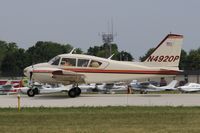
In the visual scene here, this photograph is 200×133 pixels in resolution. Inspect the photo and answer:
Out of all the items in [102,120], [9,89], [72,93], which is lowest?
[9,89]

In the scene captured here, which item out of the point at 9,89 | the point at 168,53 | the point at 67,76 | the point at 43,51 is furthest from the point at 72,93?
the point at 43,51

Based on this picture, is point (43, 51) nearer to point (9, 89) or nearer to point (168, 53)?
point (9, 89)

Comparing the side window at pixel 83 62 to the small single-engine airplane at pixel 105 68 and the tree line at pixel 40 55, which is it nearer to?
the small single-engine airplane at pixel 105 68

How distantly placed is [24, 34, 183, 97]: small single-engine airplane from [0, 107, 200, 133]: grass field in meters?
8.51

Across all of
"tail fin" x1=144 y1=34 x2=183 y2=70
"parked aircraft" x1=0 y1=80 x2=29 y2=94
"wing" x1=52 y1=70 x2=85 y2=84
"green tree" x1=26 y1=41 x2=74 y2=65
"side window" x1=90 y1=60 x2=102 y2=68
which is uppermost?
"green tree" x1=26 y1=41 x2=74 y2=65

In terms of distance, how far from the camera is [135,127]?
1433 centimetres

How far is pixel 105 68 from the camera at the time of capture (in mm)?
29484

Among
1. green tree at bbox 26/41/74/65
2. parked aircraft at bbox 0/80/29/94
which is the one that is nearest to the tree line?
green tree at bbox 26/41/74/65

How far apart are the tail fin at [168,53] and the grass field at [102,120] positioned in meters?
9.02

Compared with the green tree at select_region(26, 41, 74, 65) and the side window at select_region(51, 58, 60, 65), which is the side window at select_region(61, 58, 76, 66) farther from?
the green tree at select_region(26, 41, 74, 65)

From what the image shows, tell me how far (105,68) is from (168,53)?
4.07 meters

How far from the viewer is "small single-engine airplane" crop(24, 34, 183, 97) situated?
29125 mm

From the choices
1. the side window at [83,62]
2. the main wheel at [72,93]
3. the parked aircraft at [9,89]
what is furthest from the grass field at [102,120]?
the parked aircraft at [9,89]

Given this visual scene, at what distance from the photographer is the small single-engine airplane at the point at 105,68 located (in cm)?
2912
